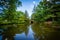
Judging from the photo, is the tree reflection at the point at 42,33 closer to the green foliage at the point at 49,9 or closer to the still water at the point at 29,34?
the still water at the point at 29,34

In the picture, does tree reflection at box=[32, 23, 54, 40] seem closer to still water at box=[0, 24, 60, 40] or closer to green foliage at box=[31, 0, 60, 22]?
still water at box=[0, 24, 60, 40]

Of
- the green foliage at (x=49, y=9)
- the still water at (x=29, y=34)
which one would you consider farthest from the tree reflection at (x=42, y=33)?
the green foliage at (x=49, y=9)

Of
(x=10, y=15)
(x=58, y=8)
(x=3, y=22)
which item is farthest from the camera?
(x=10, y=15)

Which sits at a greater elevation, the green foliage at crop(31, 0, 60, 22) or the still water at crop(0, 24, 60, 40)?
the green foliage at crop(31, 0, 60, 22)

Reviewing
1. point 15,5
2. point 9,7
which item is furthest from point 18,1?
point 9,7

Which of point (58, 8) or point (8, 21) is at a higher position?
point (58, 8)

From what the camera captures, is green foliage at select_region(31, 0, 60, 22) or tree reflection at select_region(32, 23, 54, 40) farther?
green foliage at select_region(31, 0, 60, 22)

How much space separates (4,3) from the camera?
113 feet

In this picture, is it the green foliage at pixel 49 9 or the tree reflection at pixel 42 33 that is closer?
the tree reflection at pixel 42 33

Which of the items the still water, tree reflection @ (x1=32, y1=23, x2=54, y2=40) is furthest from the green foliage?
the still water

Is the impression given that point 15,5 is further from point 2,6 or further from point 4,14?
point 2,6

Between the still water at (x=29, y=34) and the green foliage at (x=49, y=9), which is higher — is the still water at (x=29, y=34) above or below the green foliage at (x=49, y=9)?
below

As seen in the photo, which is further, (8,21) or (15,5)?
(15,5)

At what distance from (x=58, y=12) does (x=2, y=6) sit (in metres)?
10.6
